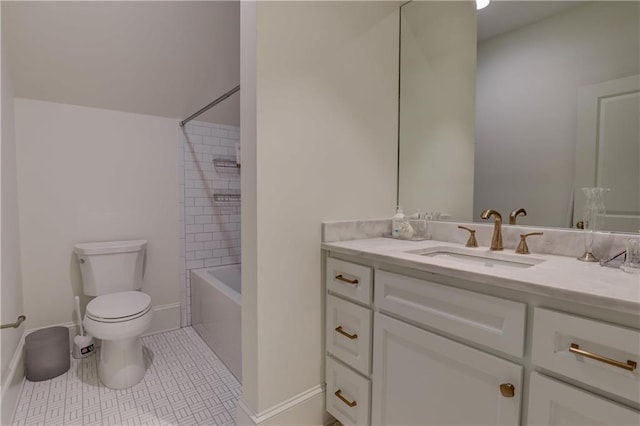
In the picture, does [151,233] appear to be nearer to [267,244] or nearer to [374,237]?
[267,244]

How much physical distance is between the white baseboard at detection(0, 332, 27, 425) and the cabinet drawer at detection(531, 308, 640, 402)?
2149 millimetres

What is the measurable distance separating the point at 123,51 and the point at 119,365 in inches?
77.0

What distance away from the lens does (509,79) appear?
150 centimetres

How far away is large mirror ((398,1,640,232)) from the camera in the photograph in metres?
1.22

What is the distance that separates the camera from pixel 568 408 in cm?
80

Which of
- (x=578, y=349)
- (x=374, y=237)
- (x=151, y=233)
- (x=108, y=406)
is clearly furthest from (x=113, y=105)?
(x=578, y=349)

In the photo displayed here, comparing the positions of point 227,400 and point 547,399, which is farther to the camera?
point 227,400

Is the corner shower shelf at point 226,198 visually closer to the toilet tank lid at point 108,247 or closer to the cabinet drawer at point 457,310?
the toilet tank lid at point 108,247

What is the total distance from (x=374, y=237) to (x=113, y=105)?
2.15 meters

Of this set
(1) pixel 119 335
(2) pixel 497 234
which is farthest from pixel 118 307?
(2) pixel 497 234

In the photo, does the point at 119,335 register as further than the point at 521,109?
Yes

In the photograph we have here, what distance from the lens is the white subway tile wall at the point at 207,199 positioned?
8.99 feet

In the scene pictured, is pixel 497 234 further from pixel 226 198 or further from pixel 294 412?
pixel 226 198

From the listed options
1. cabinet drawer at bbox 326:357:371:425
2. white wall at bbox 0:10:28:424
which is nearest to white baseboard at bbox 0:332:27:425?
white wall at bbox 0:10:28:424
